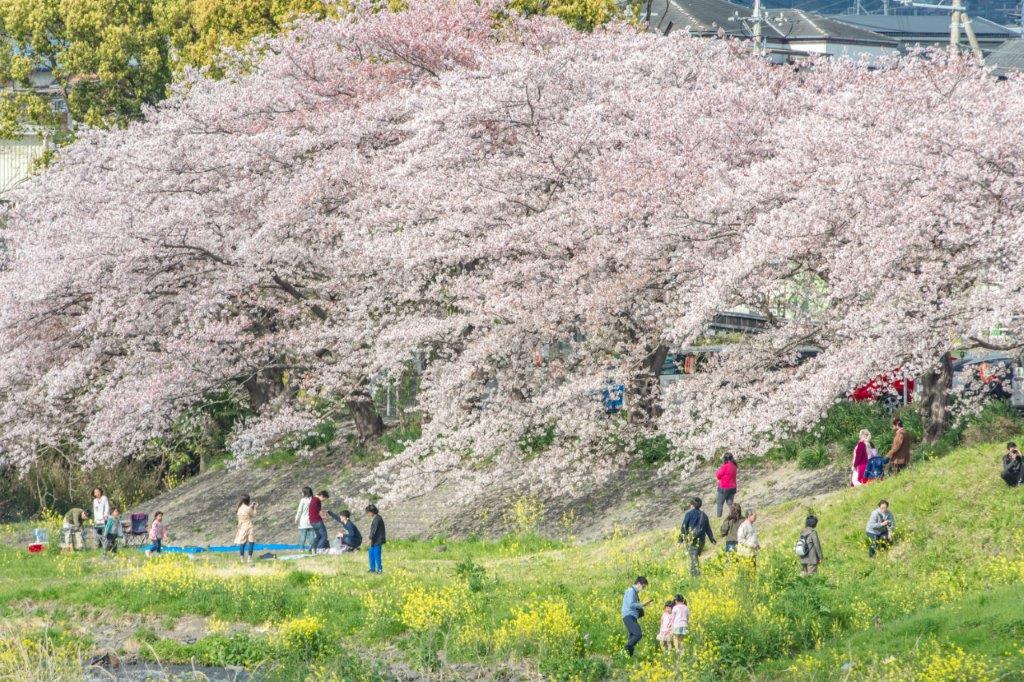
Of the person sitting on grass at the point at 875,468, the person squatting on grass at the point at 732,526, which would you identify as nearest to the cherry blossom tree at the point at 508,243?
the person sitting on grass at the point at 875,468

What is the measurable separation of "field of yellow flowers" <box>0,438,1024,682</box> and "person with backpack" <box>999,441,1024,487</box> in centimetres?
19

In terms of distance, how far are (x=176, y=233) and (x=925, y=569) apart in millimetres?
19911

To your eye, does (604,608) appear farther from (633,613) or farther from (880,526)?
(880,526)

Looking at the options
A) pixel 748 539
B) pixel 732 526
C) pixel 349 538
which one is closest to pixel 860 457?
pixel 732 526

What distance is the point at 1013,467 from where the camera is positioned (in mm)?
23016

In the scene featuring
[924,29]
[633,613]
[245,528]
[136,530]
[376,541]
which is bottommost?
[136,530]

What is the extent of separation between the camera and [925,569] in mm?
22062

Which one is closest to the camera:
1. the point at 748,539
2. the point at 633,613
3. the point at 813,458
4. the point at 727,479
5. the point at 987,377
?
the point at 633,613

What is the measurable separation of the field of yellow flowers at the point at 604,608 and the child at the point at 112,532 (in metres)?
3.48

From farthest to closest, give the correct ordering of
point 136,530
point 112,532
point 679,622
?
1. point 136,530
2. point 112,532
3. point 679,622

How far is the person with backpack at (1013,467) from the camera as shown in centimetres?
2302

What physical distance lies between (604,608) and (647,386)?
11.2 metres

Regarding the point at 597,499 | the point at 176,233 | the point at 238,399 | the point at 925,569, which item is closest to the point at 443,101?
the point at 176,233

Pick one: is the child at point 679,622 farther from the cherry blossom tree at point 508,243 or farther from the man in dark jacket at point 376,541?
the man in dark jacket at point 376,541
